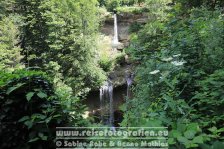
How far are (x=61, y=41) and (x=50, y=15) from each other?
157cm

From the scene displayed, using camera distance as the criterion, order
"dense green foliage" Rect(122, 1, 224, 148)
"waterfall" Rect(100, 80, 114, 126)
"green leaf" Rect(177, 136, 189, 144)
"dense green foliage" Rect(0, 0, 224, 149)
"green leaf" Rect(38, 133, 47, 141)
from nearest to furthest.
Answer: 1. "green leaf" Rect(177, 136, 189, 144)
2. "dense green foliage" Rect(122, 1, 224, 148)
3. "dense green foliage" Rect(0, 0, 224, 149)
4. "green leaf" Rect(38, 133, 47, 141)
5. "waterfall" Rect(100, 80, 114, 126)

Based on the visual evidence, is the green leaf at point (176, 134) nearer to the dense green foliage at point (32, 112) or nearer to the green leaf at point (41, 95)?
the dense green foliage at point (32, 112)

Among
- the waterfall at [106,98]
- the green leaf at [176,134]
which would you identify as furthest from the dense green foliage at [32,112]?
the waterfall at [106,98]

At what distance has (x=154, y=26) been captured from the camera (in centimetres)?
490

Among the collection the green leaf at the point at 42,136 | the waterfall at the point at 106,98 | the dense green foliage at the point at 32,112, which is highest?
the dense green foliage at the point at 32,112

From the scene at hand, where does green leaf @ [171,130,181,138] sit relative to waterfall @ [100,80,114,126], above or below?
above

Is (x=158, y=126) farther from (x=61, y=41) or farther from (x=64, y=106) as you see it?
(x=61, y=41)

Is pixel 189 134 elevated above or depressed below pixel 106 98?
above

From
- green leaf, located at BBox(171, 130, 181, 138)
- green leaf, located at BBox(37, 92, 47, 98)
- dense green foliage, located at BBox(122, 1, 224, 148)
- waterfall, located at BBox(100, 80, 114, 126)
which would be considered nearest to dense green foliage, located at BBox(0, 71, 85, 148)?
green leaf, located at BBox(37, 92, 47, 98)

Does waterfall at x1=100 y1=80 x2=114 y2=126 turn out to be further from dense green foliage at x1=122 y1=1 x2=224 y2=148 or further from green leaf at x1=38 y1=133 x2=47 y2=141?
green leaf at x1=38 y1=133 x2=47 y2=141

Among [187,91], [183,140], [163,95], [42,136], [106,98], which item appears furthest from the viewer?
[106,98]

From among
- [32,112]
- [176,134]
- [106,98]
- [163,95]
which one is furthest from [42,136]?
[106,98]

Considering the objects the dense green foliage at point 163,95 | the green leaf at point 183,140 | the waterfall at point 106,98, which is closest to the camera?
the green leaf at point 183,140

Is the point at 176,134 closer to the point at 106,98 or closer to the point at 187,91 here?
the point at 187,91
